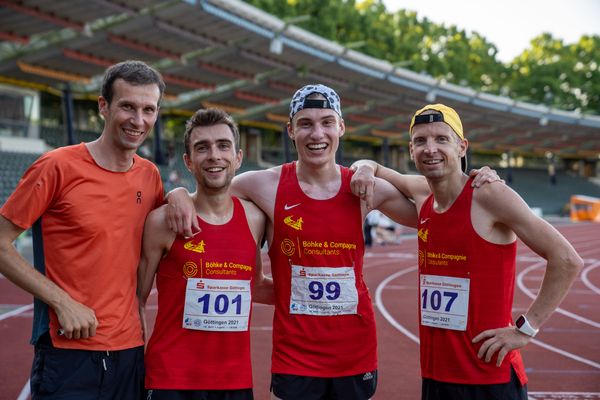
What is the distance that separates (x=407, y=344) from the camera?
23.1 ft

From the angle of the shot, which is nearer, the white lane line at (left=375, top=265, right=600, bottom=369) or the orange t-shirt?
the orange t-shirt

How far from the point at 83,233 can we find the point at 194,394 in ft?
2.90

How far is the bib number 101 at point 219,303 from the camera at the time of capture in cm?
285

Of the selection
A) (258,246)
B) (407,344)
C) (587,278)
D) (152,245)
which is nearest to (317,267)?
(258,246)

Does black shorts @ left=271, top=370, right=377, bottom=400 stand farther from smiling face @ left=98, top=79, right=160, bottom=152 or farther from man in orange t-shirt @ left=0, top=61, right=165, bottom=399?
smiling face @ left=98, top=79, right=160, bottom=152

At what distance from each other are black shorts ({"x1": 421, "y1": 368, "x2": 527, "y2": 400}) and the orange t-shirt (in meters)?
1.49

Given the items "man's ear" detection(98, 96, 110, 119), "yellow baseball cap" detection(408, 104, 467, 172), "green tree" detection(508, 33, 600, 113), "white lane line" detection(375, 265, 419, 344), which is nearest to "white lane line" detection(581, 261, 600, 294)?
"white lane line" detection(375, 265, 419, 344)

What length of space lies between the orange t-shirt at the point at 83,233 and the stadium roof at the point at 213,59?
16.4 meters

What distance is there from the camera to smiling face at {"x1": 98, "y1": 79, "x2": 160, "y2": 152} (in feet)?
8.87

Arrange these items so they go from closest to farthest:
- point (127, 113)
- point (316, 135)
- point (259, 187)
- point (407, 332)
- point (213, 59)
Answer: point (127, 113) → point (316, 135) → point (259, 187) → point (407, 332) → point (213, 59)

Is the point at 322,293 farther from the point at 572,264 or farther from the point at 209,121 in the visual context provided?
the point at 572,264

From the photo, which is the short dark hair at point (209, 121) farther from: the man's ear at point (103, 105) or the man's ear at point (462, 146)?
the man's ear at point (462, 146)

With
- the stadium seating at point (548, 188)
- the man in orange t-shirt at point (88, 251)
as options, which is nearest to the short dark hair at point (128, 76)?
the man in orange t-shirt at point (88, 251)

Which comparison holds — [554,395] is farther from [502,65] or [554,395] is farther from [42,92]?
[502,65]
